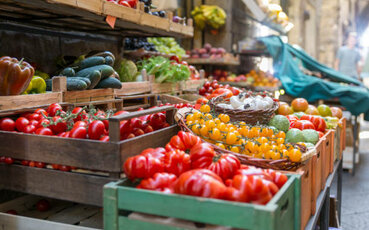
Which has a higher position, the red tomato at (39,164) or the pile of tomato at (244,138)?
the pile of tomato at (244,138)

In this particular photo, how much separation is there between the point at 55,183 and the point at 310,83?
5299 mm

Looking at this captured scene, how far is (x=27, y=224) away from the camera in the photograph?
6.28ft

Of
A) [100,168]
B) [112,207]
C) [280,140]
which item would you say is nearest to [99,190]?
[100,168]

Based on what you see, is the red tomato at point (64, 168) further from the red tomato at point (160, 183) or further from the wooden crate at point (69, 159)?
the red tomato at point (160, 183)

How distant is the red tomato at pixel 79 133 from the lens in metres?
1.84

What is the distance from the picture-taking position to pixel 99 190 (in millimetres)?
1763

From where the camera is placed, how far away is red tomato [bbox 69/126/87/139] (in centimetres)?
184

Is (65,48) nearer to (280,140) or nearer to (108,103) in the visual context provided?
(108,103)

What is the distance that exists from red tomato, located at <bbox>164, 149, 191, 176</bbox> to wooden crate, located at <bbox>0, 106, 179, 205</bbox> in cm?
20

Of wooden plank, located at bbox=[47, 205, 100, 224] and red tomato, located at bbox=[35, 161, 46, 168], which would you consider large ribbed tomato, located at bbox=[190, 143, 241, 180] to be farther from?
wooden plank, located at bbox=[47, 205, 100, 224]

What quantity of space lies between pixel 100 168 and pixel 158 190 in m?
0.36

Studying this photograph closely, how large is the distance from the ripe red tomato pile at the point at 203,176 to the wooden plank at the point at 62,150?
0.12 m

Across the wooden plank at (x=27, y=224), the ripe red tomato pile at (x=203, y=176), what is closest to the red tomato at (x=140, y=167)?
the ripe red tomato pile at (x=203, y=176)

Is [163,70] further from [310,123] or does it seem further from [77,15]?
[310,123]
